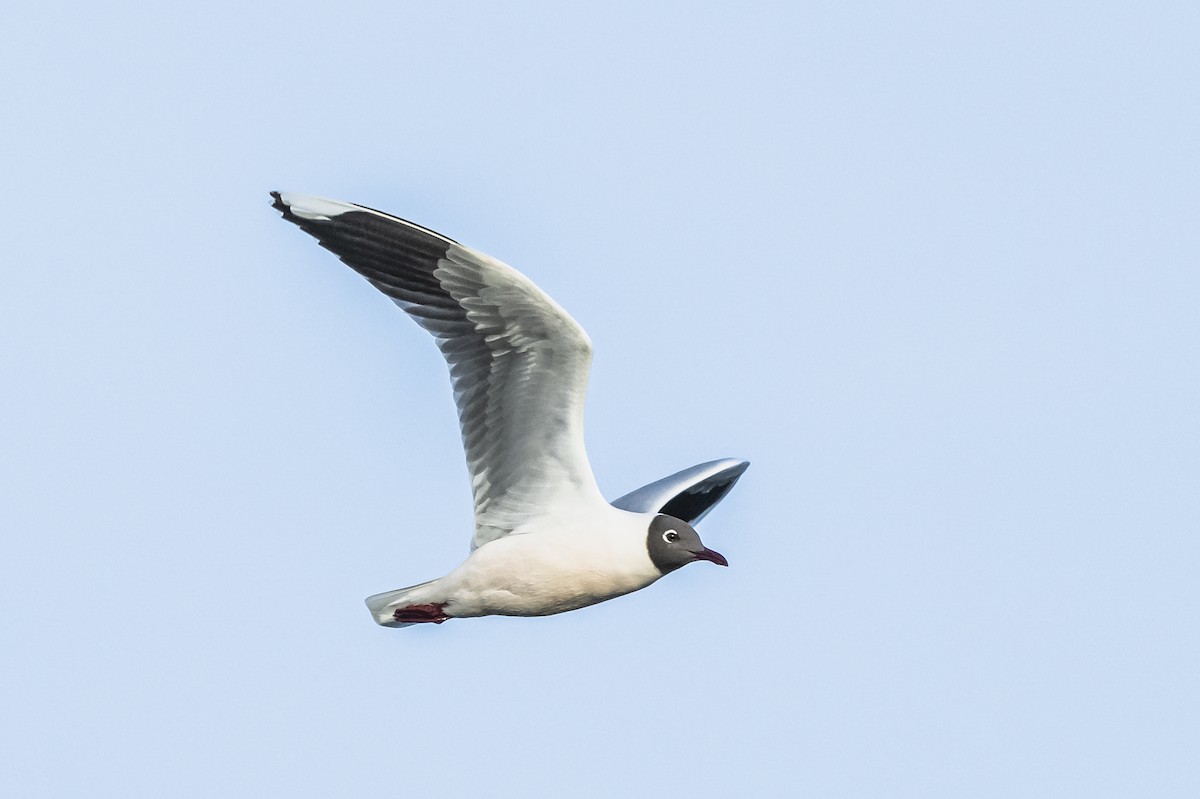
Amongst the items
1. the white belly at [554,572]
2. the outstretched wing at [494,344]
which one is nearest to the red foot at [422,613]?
the white belly at [554,572]

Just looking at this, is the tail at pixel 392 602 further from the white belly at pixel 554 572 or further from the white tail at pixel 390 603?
the white belly at pixel 554 572

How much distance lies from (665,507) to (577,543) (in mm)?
2359

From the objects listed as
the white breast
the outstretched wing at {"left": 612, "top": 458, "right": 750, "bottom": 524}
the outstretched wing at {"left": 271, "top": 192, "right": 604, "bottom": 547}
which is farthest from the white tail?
the outstretched wing at {"left": 612, "top": 458, "right": 750, "bottom": 524}

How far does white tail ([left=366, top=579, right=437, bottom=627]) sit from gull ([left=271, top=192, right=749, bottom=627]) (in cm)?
2

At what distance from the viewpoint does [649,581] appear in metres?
12.1

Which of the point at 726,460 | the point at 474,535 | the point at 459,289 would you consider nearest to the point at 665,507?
the point at 726,460

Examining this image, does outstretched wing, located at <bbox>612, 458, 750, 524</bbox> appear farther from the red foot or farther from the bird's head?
the red foot

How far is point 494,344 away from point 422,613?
1.72 m

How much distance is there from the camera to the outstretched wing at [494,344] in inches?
459

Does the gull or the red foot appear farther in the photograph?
the red foot

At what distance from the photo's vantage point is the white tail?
12469 mm

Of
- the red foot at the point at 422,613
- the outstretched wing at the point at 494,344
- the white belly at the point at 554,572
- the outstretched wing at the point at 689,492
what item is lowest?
the red foot at the point at 422,613

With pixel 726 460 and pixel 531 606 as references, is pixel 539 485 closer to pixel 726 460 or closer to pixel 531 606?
pixel 531 606

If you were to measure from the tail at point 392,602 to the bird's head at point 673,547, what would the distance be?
133 centimetres
